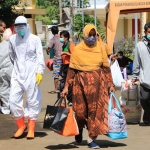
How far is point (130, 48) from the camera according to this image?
75.6 ft

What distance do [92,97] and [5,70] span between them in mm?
3735

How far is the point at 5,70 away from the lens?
1103cm

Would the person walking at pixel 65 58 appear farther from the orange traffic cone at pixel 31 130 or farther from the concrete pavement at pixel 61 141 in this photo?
the orange traffic cone at pixel 31 130

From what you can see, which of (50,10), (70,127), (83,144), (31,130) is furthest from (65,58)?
(50,10)

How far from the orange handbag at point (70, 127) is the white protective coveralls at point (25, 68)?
1.16m

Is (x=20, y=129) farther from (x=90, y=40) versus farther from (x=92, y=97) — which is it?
(x=90, y=40)

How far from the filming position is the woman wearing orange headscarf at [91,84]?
7.63 metres

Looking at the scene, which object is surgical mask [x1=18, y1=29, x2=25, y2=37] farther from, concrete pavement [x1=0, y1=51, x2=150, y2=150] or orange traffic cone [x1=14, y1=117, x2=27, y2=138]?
concrete pavement [x1=0, y1=51, x2=150, y2=150]

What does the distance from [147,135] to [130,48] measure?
1451 cm

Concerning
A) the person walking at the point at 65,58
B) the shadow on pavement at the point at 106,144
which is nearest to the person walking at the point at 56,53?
the person walking at the point at 65,58

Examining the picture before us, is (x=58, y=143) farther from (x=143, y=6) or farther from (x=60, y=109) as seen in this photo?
(x=143, y=6)

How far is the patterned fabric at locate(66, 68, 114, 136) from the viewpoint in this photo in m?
7.63

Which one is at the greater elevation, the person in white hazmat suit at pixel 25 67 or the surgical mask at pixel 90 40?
the surgical mask at pixel 90 40

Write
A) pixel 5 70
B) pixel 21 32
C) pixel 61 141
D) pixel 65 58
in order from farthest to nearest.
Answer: pixel 65 58 → pixel 5 70 → pixel 21 32 → pixel 61 141
